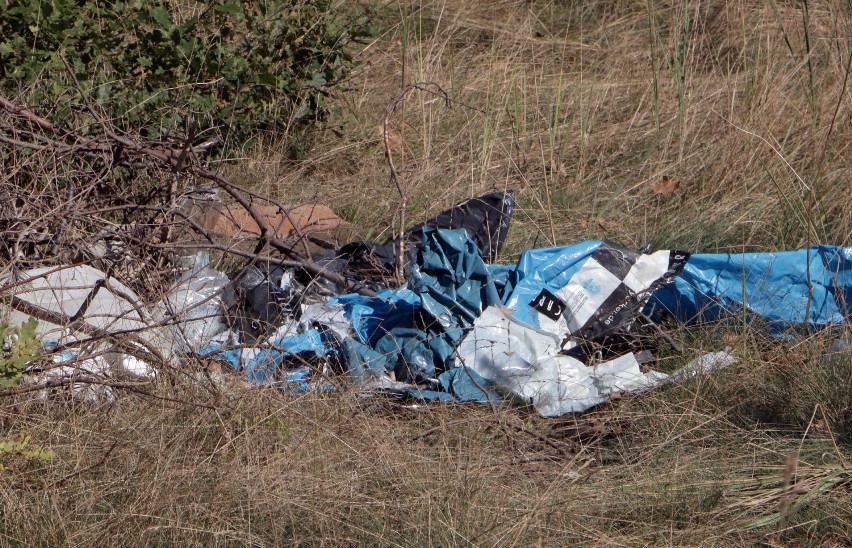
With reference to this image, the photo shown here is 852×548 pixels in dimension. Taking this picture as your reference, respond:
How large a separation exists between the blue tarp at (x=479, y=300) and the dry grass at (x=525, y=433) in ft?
0.60

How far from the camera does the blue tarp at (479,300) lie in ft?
9.92

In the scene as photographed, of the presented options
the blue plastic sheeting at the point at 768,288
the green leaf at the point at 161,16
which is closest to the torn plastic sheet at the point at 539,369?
the blue plastic sheeting at the point at 768,288

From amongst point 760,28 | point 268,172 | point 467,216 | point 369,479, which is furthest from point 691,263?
point 760,28

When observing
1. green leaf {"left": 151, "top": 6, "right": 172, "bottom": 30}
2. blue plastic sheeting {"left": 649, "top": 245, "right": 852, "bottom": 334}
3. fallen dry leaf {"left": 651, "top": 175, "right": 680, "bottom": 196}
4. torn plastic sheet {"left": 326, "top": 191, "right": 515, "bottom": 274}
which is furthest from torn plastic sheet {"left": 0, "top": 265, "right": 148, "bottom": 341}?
fallen dry leaf {"left": 651, "top": 175, "right": 680, "bottom": 196}

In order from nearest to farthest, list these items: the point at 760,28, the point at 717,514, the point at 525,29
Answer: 1. the point at 717,514
2. the point at 760,28
3. the point at 525,29

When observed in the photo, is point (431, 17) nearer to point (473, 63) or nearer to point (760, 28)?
point (473, 63)

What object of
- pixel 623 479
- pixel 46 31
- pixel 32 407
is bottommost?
pixel 623 479

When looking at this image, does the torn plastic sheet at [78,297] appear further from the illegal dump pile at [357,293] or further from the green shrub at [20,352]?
the green shrub at [20,352]

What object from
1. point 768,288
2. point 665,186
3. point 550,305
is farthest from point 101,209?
point 665,186

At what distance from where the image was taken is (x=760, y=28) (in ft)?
17.5

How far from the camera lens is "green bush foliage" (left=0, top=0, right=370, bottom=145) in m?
3.66

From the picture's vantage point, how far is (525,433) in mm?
2604

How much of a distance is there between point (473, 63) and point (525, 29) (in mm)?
658

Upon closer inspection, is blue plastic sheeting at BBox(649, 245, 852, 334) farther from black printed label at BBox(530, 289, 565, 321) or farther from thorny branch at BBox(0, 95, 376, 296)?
thorny branch at BBox(0, 95, 376, 296)
